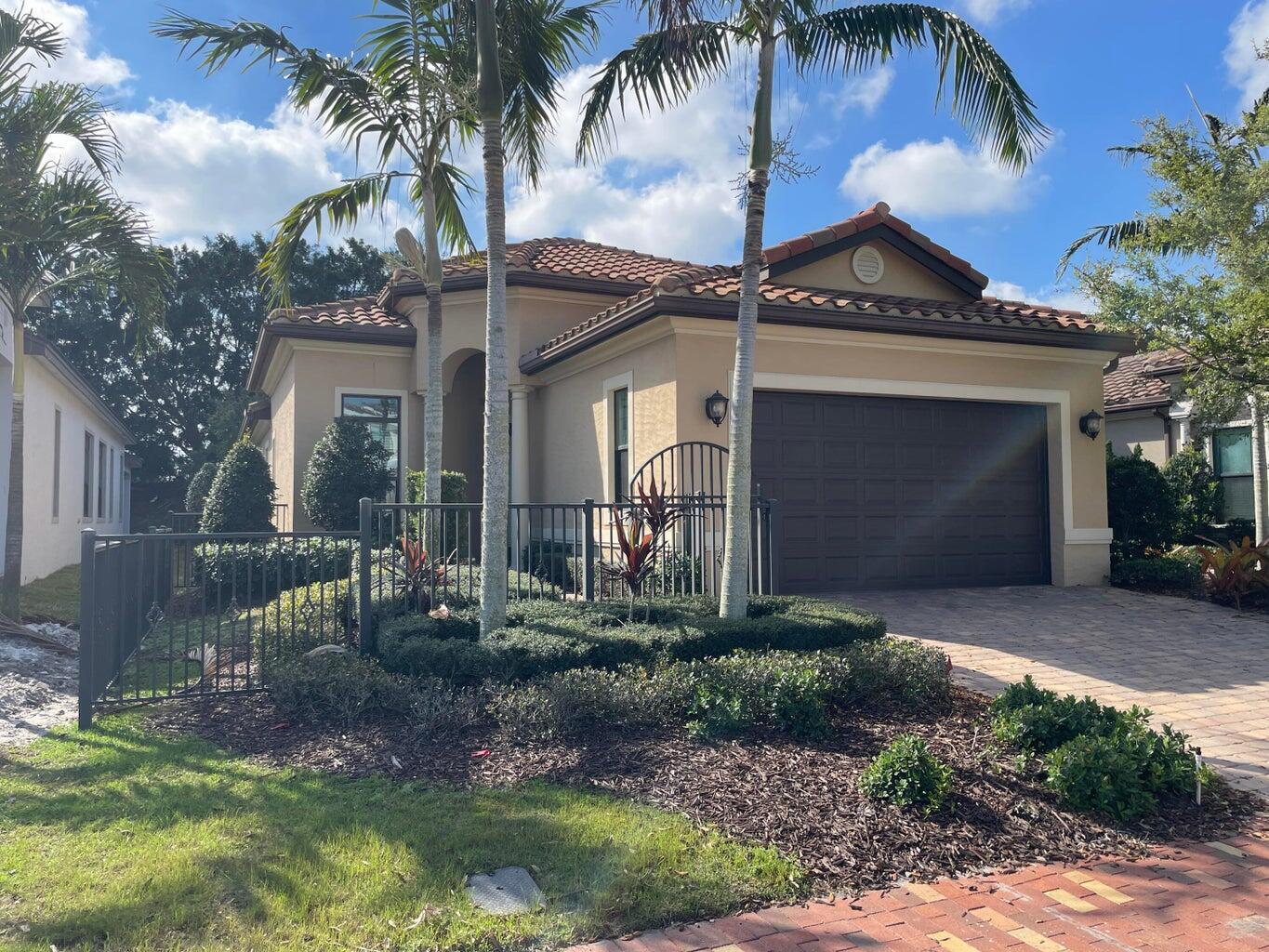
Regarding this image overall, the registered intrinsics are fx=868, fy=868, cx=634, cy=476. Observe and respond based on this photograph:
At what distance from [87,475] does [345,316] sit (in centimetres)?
995

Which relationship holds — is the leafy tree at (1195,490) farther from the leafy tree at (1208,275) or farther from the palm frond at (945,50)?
the palm frond at (945,50)

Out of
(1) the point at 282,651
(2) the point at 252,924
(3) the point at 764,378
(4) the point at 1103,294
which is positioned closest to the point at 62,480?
(1) the point at 282,651

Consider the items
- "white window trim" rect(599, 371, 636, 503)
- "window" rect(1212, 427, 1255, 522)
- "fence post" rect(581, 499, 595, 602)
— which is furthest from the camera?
"window" rect(1212, 427, 1255, 522)

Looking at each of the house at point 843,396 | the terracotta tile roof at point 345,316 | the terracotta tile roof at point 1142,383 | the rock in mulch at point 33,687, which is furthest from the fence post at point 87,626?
the terracotta tile roof at point 1142,383

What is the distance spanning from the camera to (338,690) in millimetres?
5832

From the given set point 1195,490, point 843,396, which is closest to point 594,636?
point 843,396

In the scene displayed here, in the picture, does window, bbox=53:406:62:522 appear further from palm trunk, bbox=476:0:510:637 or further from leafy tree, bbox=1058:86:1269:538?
leafy tree, bbox=1058:86:1269:538

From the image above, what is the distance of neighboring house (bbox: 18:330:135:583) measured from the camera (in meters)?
14.1

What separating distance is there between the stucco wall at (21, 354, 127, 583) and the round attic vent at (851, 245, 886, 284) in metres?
12.7

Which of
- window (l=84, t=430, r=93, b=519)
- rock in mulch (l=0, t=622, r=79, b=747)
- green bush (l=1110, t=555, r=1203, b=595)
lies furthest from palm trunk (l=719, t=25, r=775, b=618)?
window (l=84, t=430, r=93, b=519)

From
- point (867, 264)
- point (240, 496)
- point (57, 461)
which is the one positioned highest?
point (867, 264)

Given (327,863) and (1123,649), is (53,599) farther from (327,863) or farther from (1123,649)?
(1123,649)

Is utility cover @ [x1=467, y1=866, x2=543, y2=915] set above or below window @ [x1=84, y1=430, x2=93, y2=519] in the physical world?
below

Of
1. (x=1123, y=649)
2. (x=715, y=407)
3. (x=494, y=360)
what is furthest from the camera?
(x=715, y=407)
